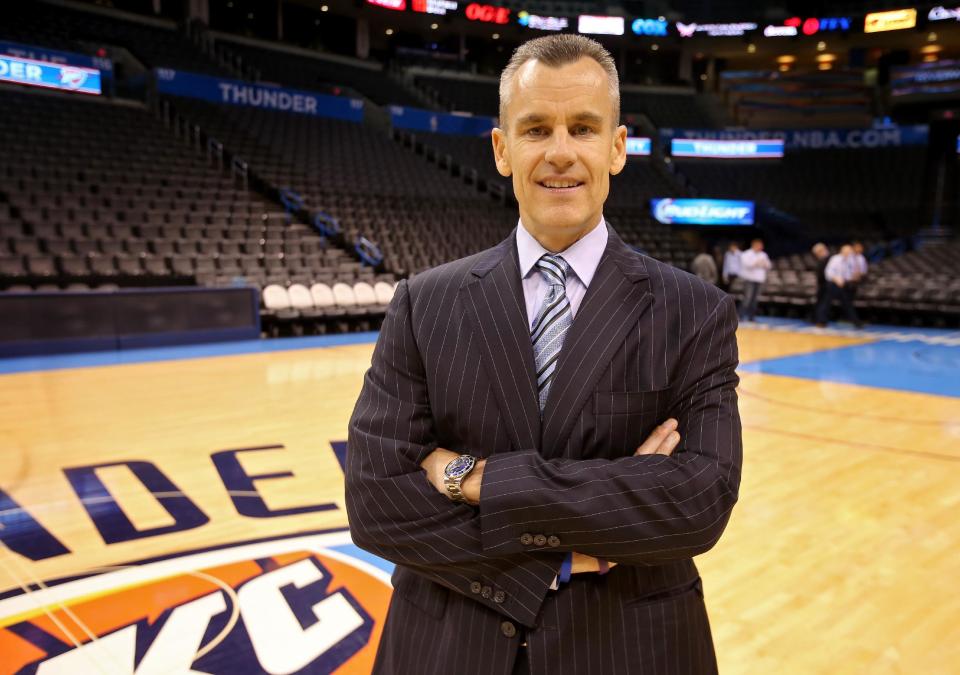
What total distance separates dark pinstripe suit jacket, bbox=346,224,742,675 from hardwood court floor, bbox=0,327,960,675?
4.75ft

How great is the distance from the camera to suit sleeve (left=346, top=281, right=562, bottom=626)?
3.78 feet

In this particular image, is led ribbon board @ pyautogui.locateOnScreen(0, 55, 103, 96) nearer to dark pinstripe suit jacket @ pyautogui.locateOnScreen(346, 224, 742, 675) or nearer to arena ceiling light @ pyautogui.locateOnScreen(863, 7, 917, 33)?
dark pinstripe suit jacket @ pyautogui.locateOnScreen(346, 224, 742, 675)

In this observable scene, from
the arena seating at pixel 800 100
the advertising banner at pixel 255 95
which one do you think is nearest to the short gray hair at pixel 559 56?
the advertising banner at pixel 255 95

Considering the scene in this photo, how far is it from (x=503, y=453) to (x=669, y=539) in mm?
291

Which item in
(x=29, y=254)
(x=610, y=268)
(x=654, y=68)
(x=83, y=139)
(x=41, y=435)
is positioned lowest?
(x=41, y=435)

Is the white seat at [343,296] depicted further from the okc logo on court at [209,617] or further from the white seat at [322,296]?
the okc logo on court at [209,617]

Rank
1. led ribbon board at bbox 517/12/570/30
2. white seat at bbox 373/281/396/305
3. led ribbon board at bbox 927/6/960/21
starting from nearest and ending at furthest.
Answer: white seat at bbox 373/281/396/305 < led ribbon board at bbox 927/6/960/21 < led ribbon board at bbox 517/12/570/30

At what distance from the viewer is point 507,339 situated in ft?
4.05

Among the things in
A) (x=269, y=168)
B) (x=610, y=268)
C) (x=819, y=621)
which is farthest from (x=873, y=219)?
(x=610, y=268)

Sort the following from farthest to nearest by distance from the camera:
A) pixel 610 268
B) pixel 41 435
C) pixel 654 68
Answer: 1. pixel 654 68
2. pixel 41 435
3. pixel 610 268

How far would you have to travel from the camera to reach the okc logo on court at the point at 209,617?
2.39 m

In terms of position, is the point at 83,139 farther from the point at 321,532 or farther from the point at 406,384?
the point at 406,384

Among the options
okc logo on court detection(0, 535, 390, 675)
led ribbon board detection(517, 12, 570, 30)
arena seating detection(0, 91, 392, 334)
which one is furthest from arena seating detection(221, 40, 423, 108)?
okc logo on court detection(0, 535, 390, 675)

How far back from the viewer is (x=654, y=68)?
1141 inches
